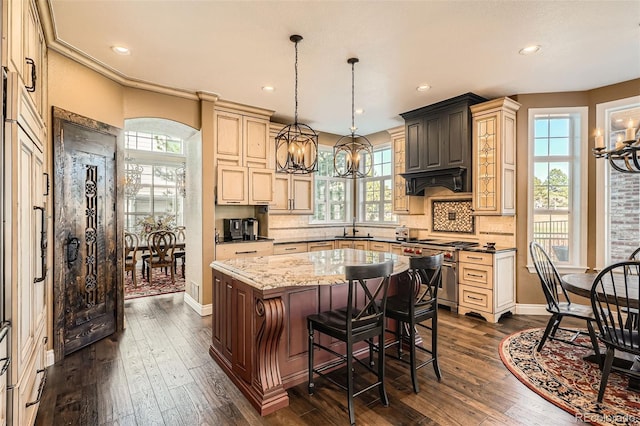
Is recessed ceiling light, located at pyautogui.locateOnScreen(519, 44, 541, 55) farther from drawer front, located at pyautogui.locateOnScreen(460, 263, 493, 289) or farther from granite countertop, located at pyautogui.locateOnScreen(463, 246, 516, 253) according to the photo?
drawer front, located at pyautogui.locateOnScreen(460, 263, 493, 289)

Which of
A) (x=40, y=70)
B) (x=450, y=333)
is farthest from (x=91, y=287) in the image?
(x=450, y=333)

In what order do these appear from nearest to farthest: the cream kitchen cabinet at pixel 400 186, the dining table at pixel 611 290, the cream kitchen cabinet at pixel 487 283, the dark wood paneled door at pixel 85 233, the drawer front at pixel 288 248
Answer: the dining table at pixel 611 290 → the dark wood paneled door at pixel 85 233 → the cream kitchen cabinet at pixel 487 283 → the drawer front at pixel 288 248 → the cream kitchen cabinet at pixel 400 186

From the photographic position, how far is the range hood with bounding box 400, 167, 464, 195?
466 centimetres

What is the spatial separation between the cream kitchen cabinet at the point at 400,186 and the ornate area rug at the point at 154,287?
4197 millimetres

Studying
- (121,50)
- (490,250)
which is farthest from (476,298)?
(121,50)

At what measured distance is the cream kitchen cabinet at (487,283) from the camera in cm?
416

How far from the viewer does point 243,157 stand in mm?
4918

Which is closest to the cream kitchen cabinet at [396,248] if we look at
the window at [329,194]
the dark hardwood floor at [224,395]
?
the window at [329,194]

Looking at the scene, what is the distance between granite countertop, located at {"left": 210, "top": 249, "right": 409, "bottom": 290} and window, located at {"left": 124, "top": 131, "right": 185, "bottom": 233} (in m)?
5.94

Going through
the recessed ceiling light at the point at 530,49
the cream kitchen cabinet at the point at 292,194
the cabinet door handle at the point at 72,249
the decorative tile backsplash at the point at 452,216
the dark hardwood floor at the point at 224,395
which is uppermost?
the recessed ceiling light at the point at 530,49

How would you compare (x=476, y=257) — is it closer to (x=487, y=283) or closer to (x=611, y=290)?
(x=487, y=283)

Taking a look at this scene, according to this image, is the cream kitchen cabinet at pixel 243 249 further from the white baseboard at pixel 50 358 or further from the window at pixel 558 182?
the window at pixel 558 182

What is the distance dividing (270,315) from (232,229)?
2986mm

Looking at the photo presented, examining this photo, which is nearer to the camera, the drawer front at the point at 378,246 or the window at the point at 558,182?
the window at the point at 558,182
